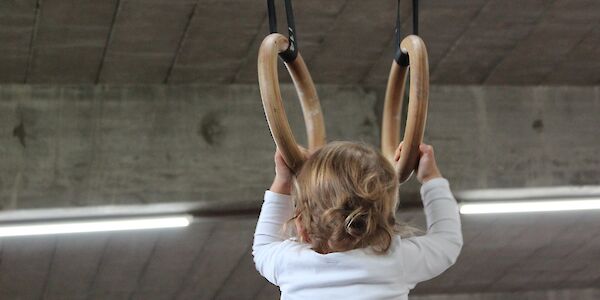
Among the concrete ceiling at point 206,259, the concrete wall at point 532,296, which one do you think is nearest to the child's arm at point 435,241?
the concrete ceiling at point 206,259

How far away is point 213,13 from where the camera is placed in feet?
19.3

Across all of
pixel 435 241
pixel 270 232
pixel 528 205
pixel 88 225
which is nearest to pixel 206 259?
pixel 88 225

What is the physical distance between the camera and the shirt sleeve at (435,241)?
90.4 inches

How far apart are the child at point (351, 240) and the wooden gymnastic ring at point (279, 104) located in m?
0.16

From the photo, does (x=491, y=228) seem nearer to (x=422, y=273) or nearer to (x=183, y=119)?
(x=183, y=119)

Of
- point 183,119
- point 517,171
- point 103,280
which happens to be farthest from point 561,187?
point 103,280

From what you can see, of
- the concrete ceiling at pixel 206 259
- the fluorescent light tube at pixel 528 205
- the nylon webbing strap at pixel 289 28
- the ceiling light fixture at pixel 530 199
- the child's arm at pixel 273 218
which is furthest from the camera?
the concrete ceiling at pixel 206 259

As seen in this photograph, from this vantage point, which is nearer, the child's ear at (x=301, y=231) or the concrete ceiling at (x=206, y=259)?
the child's ear at (x=301, y=231)

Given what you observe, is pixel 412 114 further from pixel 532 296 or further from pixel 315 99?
pixel 532 296

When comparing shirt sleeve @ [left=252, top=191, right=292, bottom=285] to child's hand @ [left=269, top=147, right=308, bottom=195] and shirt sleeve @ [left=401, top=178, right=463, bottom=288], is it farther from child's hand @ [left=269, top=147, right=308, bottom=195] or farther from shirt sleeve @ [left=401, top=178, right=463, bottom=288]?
shirt sleeve @ [left=401, top=178, right=463, bottom=288]

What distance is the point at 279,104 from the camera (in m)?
2.57

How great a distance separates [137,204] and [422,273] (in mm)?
4663

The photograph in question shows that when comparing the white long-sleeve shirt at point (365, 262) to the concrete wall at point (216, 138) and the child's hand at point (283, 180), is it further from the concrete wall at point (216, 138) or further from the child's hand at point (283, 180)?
the concrete wall at point (216, 138)

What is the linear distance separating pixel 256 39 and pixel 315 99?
323cm
